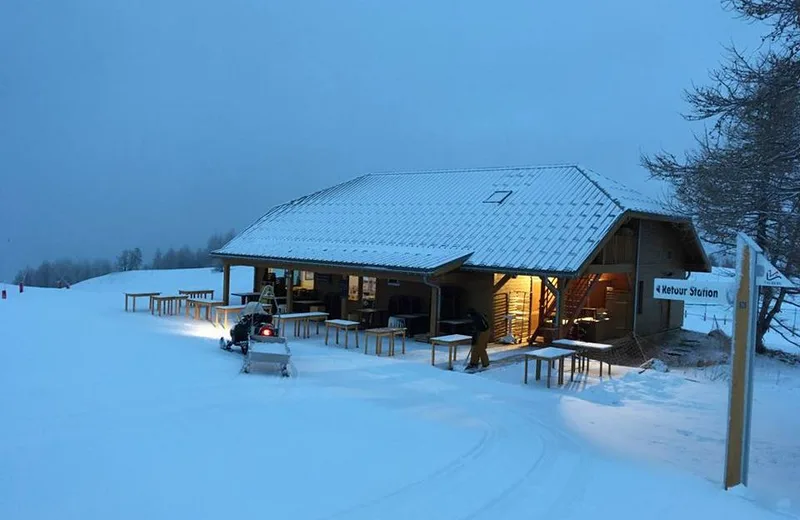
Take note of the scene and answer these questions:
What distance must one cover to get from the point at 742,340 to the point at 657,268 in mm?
14944

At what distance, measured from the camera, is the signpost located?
5.70m

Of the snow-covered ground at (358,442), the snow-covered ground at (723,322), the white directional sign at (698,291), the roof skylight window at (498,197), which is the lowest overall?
the snow-covered ground at (723,322)

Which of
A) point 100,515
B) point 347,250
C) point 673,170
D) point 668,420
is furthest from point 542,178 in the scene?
point 100,515

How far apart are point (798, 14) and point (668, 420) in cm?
557

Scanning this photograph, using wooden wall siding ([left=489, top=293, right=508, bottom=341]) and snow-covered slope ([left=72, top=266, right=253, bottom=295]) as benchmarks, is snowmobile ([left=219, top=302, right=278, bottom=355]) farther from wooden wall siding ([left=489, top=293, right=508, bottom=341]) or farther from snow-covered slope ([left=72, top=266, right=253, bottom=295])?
snow-covered slope ([left=72, top=266, right=253, bottom=295])

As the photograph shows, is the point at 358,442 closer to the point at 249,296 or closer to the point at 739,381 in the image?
the point at 739,381

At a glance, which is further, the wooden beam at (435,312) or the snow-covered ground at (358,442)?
the wooden beam at (435,312)

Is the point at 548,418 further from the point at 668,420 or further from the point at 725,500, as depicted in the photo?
the point at 725,500

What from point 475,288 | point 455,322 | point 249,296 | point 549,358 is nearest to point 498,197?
point 475,288

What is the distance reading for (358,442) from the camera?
643cm

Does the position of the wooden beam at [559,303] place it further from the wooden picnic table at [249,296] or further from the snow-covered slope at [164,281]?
the snow-covered slope at [164,281]

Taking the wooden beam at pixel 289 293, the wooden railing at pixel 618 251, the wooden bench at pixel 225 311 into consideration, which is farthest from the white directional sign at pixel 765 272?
the wooden beam at pixel 289 293

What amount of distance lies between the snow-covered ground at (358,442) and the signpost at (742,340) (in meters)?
0.35

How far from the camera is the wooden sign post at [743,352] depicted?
18.7 ft
